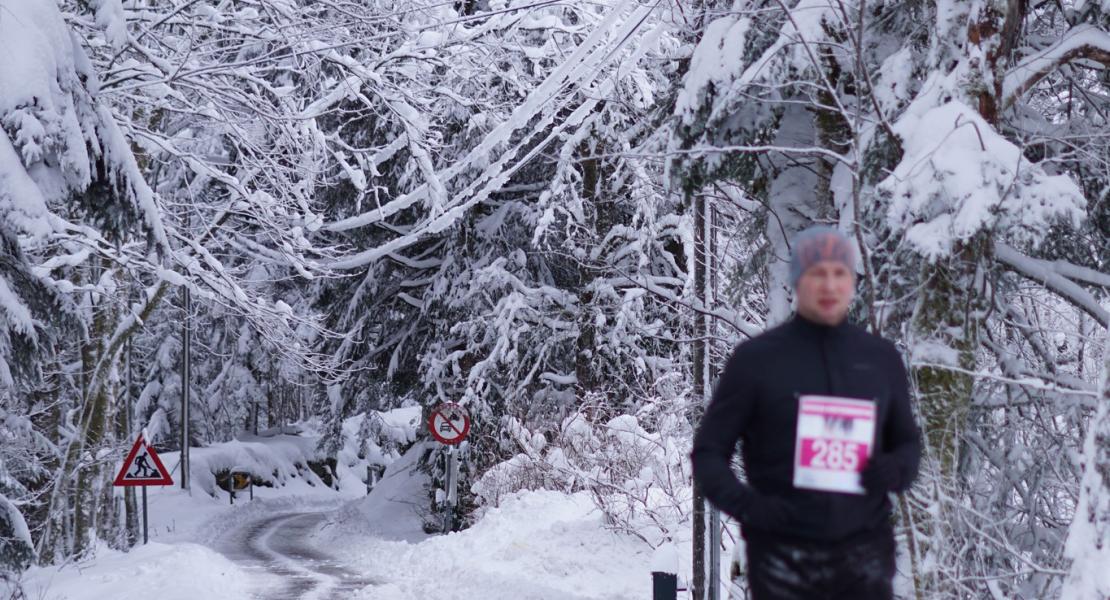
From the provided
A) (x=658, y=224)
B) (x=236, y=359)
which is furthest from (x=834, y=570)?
(x=236, y=359)

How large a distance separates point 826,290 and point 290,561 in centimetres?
2034

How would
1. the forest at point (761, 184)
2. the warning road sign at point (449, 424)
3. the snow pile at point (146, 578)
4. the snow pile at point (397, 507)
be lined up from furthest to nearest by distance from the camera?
1. the snow pile at point (397, 507)
2. the warning road sign at point (449, 424)
3. the snow pile at point (146, 578)
4. the forest at point (761, 184)

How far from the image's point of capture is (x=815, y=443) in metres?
3.29

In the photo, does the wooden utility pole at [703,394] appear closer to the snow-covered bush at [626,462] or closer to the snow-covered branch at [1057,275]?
the snow-covered branch at [1057,275]

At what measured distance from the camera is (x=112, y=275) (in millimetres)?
18891

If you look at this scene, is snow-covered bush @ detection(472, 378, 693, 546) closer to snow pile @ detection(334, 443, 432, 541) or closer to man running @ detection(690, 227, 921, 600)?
snow pile @ detection(334, 443, 432, 541)

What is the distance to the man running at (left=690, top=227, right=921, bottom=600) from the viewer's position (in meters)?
3.29

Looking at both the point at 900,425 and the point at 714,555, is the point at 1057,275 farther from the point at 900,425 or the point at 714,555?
the point at 900,425

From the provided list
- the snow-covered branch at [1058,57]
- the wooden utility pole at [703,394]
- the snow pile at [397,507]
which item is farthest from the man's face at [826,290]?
the snow pile at [397,507]

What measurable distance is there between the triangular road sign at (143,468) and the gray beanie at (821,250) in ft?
58.2

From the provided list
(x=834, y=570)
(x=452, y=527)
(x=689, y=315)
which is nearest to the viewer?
(x=834, y=570)

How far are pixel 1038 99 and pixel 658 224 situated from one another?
36.7ft

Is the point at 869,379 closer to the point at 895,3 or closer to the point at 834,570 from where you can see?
the point at 834,570

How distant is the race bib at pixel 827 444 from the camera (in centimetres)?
329
